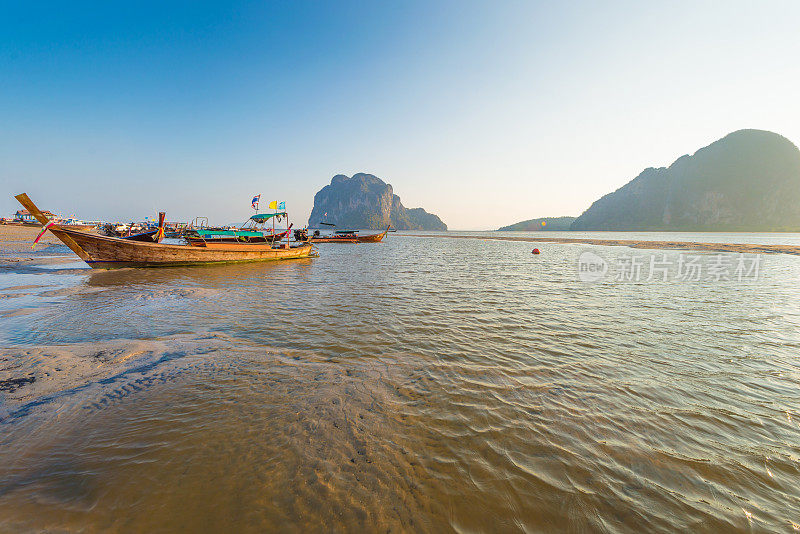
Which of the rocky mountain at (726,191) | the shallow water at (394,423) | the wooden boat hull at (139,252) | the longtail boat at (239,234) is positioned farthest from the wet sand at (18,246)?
the rocky mountain at (726,191)

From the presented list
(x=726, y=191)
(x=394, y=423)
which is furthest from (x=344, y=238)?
(x=726, y=191)

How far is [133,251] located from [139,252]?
0.28 metres

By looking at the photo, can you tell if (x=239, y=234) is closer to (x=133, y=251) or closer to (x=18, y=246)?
(x=133, y=251)

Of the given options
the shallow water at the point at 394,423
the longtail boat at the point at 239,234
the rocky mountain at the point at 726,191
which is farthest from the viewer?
the rocky mountain at the point at 726,191

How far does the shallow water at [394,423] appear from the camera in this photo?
8.87 ft

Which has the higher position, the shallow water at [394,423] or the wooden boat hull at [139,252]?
the wooden boat hull at [139,252]

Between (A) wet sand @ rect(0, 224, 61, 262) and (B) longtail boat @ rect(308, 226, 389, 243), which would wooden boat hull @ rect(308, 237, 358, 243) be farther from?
(A) wet sand @ rect(0, 224, 61, 262)

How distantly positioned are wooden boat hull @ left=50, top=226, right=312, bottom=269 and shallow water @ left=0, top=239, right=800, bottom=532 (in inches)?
400

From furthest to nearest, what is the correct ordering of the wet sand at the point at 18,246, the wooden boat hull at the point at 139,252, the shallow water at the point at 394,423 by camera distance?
the wet sand at the point at 18,246 < the wooden boat hull at the point at 139,252 < the shallow water at the point at 394,423

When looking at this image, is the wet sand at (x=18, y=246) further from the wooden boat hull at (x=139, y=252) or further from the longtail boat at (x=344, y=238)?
the longtail boat at (x=344, y=238)

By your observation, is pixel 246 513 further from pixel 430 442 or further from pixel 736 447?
pixel 736 447

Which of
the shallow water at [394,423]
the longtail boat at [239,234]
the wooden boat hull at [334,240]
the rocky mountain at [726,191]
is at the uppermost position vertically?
the rocky mountain at [726,191]

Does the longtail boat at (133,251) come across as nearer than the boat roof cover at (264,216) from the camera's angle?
Yes

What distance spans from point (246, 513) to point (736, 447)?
602cm
